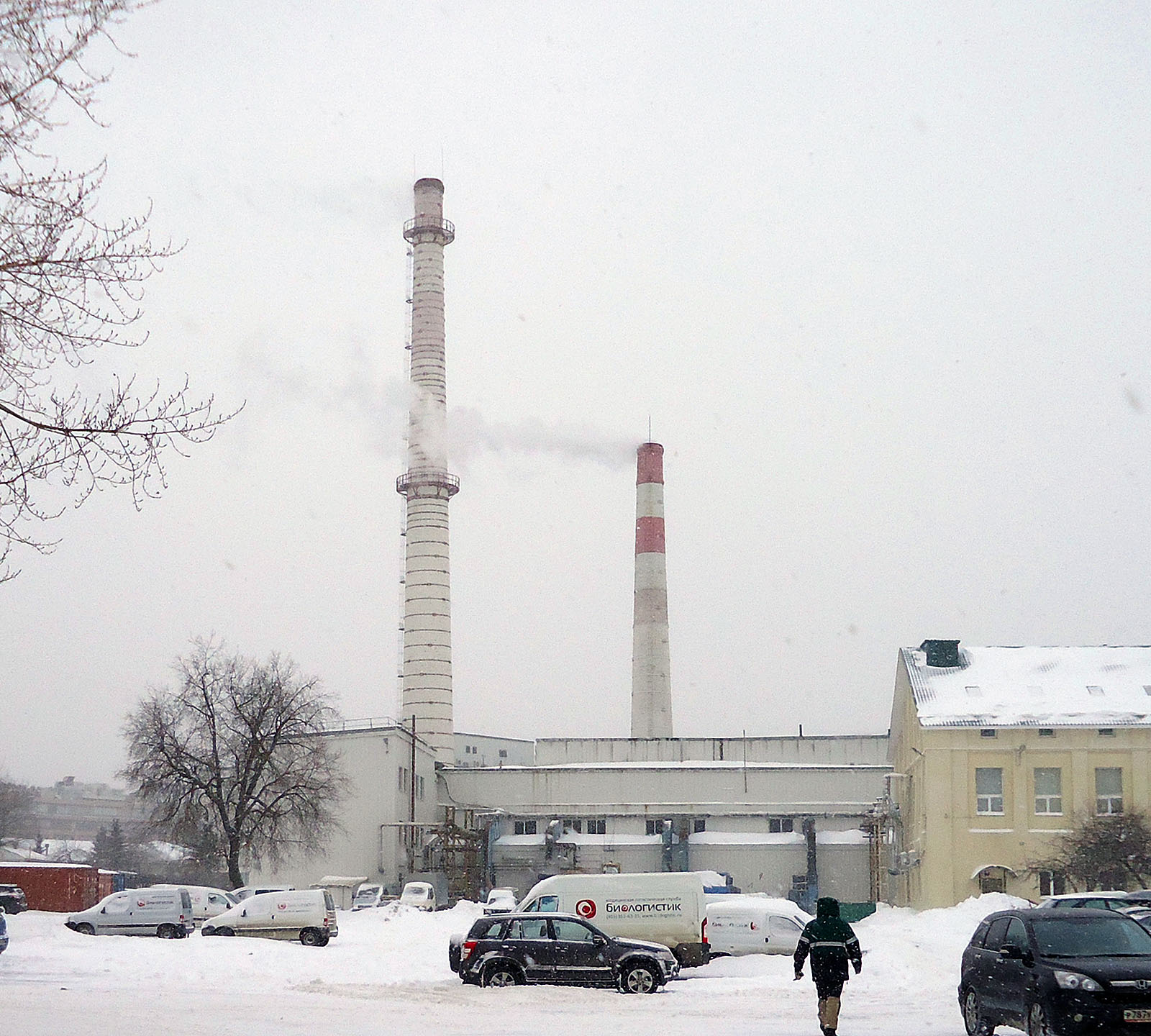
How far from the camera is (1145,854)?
140ft

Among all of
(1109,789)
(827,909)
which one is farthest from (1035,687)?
(827,909)

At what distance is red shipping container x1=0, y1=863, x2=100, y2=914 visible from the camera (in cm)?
4866

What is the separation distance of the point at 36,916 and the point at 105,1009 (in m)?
25.8

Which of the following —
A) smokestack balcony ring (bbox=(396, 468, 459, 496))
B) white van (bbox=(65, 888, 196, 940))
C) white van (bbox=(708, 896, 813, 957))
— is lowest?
white van (bbox=(65, 888, 196, 940))

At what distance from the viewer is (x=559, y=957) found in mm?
22328

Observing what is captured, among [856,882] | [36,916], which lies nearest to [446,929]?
[36,916]

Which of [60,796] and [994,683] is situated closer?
[994,683]

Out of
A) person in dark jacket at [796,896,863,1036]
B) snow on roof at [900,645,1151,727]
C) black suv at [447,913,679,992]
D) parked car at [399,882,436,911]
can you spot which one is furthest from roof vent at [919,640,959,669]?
person in dark jacket at [796,896,863,1036]

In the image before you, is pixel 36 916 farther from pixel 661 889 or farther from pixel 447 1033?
pixel 447 1033

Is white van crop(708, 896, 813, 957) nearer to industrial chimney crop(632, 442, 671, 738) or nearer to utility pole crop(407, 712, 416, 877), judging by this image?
utility pole crop(407, 712, 416, 877)

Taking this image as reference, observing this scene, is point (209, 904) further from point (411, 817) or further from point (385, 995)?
point (385, 995)

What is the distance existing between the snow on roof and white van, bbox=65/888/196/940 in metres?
24.7

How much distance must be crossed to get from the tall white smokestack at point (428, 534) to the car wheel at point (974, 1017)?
2111 inches

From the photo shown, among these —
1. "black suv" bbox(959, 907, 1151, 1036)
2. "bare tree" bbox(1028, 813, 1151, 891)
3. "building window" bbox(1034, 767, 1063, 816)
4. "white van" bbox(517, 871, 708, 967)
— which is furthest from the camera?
"building window" bbox(1034, 767, 1063, 816)
